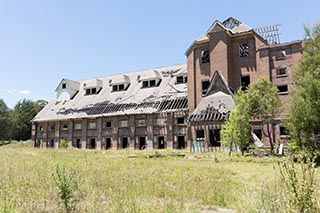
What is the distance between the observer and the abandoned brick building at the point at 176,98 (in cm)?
3203

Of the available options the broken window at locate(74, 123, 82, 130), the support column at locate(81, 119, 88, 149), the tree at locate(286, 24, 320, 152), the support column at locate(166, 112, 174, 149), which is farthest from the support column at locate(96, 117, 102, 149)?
the tree at locate(286, 24, 320, 152)

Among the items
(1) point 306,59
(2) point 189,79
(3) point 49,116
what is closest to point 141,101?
(2) point 189,79

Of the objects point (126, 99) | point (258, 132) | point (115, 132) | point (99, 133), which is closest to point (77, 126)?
point (99, 133)

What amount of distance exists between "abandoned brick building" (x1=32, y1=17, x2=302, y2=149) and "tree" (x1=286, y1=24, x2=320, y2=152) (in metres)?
11.9

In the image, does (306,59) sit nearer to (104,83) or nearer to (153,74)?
(153,74)

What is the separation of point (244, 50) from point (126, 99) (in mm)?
18382

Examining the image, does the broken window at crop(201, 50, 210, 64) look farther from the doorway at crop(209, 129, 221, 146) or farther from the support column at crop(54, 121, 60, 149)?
the support column at crop(54, 121, 60, 149)

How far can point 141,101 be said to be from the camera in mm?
41625

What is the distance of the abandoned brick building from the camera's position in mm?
32031

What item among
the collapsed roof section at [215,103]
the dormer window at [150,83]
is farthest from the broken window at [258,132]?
the dormer window at [150,83]

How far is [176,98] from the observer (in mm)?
38719

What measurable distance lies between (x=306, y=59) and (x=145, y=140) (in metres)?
25.0

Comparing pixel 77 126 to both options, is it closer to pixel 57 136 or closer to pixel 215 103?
pixel 57 136

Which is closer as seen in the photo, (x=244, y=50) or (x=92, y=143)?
(x=244, y=50)
